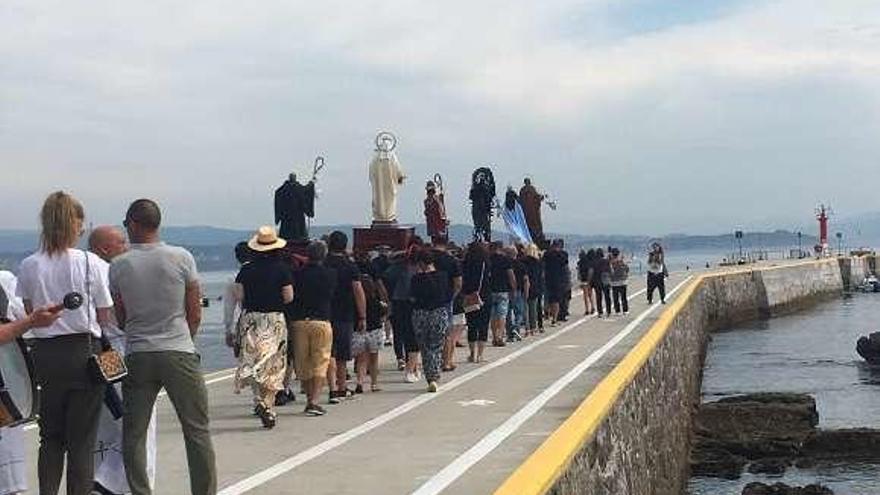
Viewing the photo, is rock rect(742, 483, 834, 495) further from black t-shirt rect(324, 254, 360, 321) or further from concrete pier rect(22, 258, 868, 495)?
black t-shirt rect(324, 254, 360, 321)

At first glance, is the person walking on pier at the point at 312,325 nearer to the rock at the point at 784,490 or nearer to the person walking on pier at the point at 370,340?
the person walking on pier at the point at 370,340

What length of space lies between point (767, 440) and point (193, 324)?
51.9 ft

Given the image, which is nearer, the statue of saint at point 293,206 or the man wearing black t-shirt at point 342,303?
the man wearing black t-shirt at point 342,303

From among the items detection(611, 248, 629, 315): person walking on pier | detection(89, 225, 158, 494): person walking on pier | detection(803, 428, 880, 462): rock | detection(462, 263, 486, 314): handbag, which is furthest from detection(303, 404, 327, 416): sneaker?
detection(611, 248, 629, 315): person walking on pier

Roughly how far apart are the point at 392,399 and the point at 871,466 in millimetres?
10429

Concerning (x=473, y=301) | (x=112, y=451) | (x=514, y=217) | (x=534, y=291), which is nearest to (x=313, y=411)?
(x=112, y=451)

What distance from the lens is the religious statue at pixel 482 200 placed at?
94.0ft

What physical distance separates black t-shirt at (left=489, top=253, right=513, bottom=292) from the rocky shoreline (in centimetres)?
444

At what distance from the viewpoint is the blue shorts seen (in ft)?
62.4

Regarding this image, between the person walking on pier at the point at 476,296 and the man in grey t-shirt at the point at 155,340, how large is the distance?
9947 millimetres

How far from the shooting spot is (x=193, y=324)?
731 centimetres

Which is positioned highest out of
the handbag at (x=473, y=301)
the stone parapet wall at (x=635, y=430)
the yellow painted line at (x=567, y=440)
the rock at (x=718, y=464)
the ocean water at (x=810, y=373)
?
the handbag at (x=473, y=301)

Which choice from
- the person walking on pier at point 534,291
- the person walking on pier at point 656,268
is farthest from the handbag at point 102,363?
the person walking on pier at point 656,268

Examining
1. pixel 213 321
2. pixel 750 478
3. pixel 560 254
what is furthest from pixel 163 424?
pixel 213 321
